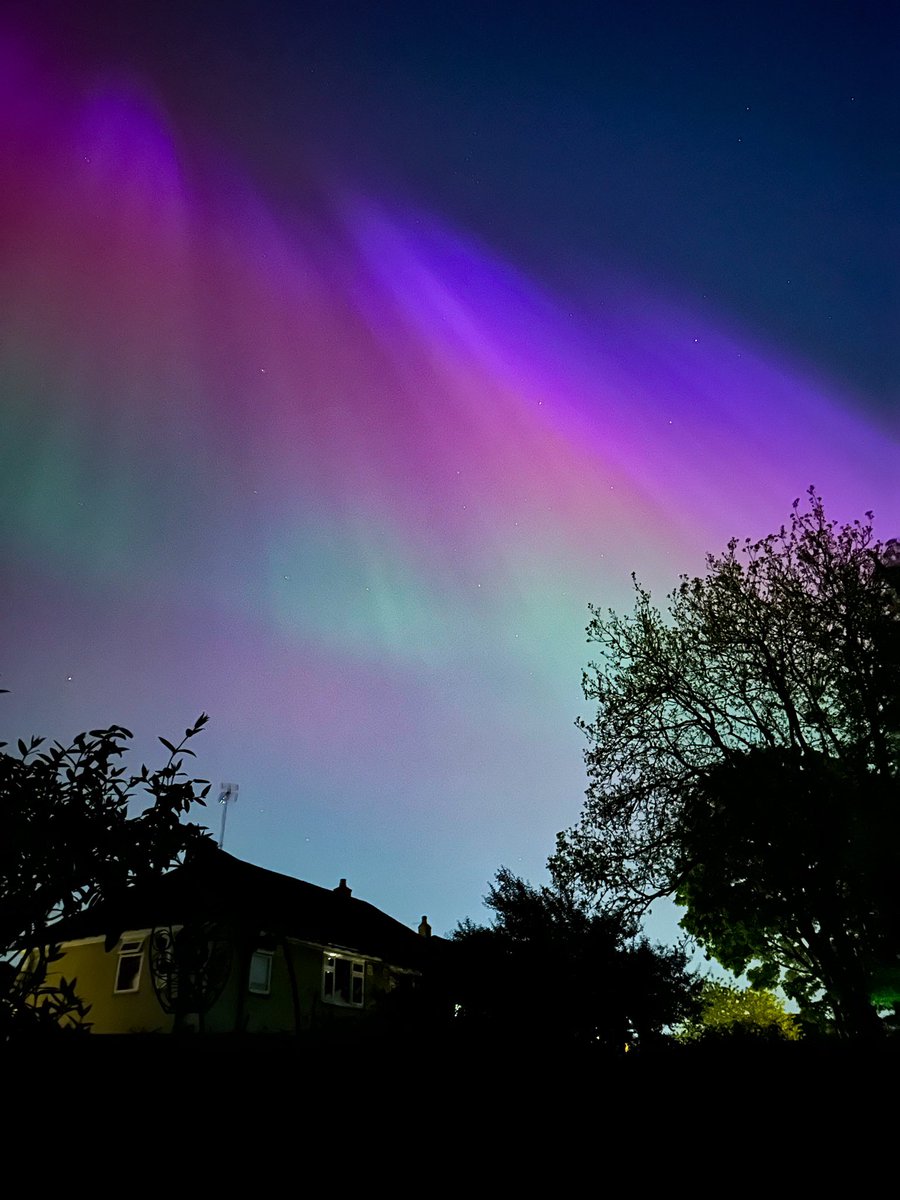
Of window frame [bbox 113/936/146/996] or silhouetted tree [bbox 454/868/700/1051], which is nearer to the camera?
silhouetted tree [bbox 454/868/700/1051]

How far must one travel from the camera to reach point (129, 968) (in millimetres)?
29672

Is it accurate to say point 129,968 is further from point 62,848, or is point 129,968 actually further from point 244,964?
point 62,848

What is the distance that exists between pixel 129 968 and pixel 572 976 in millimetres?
17317

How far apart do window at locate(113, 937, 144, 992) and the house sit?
4cm

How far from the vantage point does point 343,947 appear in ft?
108

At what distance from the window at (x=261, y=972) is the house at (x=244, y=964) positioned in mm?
36

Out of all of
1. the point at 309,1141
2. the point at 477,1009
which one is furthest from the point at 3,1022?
the point at 477,1009

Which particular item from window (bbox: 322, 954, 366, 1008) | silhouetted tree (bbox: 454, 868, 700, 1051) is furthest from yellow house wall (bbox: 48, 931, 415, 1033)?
silhouetted tree (bbox: 454, 868, 700, 1051)

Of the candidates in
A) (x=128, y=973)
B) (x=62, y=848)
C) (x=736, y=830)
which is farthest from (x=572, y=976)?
(x=62, y=848)

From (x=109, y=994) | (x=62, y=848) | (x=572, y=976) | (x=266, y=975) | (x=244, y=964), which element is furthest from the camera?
(x=266, y=975)

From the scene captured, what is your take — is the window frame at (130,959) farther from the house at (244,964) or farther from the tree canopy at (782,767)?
the tree canopy at (782,767)

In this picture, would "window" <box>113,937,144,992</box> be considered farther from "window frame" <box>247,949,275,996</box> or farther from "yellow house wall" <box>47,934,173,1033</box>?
"window frame" <box>247,949,275,996</box>

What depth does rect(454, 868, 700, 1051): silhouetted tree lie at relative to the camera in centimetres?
2403

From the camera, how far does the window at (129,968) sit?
29.1 m
